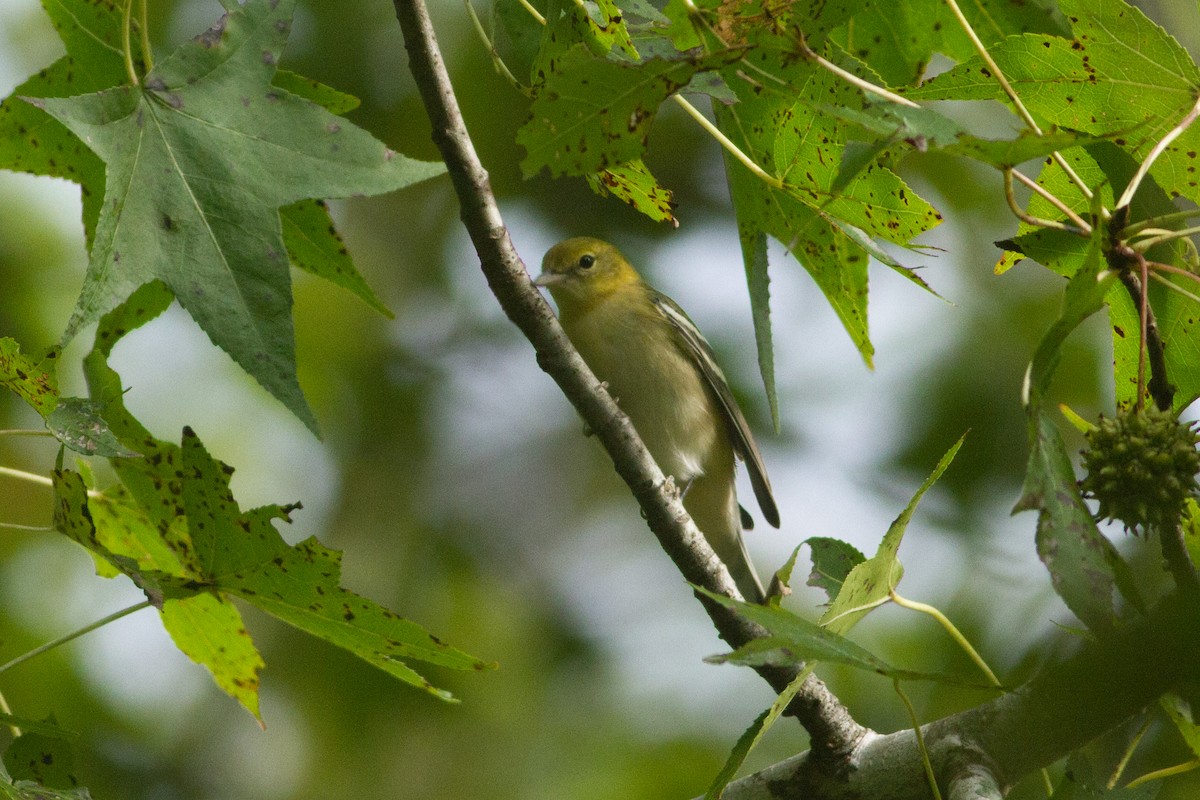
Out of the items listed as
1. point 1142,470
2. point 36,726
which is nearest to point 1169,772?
point 1142,470

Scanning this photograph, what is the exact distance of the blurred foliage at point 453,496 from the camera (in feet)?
23.6

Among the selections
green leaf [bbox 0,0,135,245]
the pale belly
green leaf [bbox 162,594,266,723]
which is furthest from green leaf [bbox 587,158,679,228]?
the pale belly

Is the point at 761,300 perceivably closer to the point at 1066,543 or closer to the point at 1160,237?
the point at 1160,237

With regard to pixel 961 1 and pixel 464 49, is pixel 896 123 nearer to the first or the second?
pixel 961 1

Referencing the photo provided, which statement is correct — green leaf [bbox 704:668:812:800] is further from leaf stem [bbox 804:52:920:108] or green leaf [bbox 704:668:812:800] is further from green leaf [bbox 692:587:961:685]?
leaf stem [bbox 804:52:920:108]

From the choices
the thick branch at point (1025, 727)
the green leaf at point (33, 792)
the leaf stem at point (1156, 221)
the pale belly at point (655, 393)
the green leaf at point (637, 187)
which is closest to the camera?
the thick branch at point (1025, 727)

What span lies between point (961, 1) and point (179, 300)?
1653 millimetres

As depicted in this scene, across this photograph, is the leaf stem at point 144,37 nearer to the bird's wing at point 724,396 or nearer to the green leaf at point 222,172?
the green leaf at point 222,172

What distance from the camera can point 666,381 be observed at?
5.72 meters

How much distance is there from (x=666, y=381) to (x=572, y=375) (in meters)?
2.80

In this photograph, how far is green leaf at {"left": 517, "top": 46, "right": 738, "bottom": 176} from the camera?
78.3 inches

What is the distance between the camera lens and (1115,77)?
8.19ft

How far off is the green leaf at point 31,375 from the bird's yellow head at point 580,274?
367 centimetres

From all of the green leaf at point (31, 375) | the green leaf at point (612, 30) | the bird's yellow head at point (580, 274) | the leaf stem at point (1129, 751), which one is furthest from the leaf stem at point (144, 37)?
the bird's yellow head at point (580, 274)
